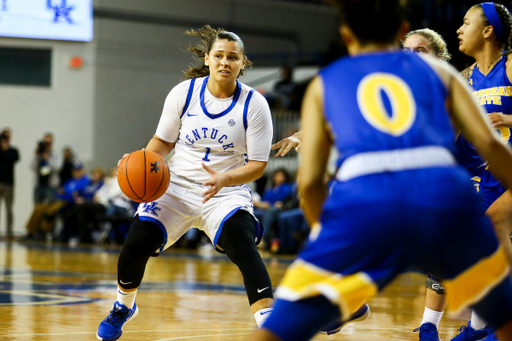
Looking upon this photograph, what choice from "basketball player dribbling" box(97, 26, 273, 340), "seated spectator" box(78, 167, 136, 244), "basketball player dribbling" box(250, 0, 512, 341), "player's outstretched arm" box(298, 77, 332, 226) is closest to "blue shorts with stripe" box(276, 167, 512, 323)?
"basketball player dribbling" box(250, 0, 512, 341)

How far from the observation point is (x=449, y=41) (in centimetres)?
1360

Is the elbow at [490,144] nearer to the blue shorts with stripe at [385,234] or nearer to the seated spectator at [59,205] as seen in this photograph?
the blue shorts with stripe at [385,234]

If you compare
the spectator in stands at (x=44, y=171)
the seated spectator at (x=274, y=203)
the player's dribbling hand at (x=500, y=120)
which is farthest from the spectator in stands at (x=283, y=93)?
the player's dribbling hand at (x=500, y=120)

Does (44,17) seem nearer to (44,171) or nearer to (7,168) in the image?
(7,168)

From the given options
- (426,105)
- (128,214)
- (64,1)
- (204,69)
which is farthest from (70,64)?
(426,105)

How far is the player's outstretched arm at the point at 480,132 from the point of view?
1891 millimetres

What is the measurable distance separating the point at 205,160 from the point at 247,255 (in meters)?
0.71

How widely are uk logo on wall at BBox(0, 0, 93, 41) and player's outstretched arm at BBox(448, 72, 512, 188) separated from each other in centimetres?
1293

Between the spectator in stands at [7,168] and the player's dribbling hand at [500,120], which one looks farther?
the spectator in stands at [7,168]

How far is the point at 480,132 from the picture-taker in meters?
1.90

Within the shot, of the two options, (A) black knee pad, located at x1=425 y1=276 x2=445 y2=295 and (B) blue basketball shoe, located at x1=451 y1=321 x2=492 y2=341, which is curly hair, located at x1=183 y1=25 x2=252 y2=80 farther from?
(B) blue basketball shoe, located at x1=451 y1=321 x2=492 y2=341

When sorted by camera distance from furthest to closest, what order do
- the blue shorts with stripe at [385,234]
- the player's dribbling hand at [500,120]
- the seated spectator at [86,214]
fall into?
the seated spectator at [86,214]
the player's dribbling hand at [500,120]
the blue shorts with stripe at [385,234]

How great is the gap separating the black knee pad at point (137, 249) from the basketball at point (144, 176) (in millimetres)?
170

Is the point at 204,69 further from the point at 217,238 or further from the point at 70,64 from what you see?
the point at 70,64
